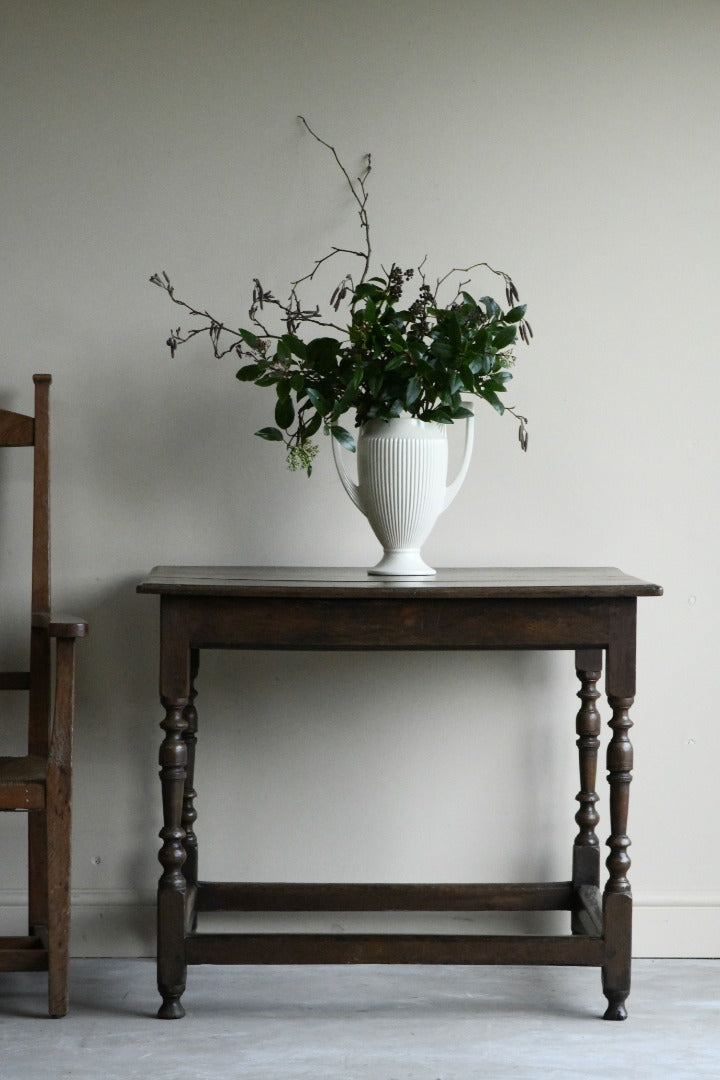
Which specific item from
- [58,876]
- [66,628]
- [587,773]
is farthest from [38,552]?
[587,773]

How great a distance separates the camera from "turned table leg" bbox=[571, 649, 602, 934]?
7.38 feet

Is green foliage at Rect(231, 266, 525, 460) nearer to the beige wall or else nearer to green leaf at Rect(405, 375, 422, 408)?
green leaf at Rect(405, 375, 422, 408)

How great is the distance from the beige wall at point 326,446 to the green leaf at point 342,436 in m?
0.27

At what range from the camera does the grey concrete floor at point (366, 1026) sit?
1788 mm

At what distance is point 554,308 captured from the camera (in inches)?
94.0

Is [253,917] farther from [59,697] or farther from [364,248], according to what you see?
[364,248]

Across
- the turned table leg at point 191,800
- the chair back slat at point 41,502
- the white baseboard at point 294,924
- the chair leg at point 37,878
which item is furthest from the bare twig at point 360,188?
the white baseboard at point 294,924

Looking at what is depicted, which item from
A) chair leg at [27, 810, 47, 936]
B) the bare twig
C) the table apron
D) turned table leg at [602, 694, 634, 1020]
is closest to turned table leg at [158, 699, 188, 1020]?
the table apron

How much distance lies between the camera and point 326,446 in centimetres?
239

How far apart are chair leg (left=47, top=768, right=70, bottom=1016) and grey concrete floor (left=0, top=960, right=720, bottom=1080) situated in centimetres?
11

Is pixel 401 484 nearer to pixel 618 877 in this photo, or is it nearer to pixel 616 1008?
pixel 618 877

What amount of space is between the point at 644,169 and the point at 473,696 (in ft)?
4.10

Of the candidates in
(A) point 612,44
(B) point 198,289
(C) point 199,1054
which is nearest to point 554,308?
(A) point 612,44

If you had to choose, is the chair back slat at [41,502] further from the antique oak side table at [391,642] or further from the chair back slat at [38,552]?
the antique oak side table at [391,642]
